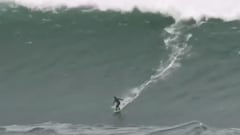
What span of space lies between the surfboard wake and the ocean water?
6cm

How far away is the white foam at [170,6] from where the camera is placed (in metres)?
43.5

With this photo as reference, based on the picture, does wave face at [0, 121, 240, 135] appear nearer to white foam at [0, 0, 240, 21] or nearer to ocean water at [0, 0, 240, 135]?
ocean water at [0, 0, 240, 135]

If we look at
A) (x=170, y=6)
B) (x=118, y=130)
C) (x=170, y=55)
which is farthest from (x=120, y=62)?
(x=118, y=130)

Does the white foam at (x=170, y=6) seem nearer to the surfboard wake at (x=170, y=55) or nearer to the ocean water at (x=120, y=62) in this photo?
the ocean water at (x=120, y=62)

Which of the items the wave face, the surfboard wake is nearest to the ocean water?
the surfboard wake

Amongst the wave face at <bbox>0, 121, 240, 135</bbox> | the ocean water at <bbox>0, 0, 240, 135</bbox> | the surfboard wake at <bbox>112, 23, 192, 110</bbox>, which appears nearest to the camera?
the wave face at <bbox>0, 121, 240, 135</bbox>

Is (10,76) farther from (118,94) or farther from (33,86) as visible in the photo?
(118,94)

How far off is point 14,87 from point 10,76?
1.53 meters

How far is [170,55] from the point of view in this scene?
39.8m

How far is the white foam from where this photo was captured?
4347cm

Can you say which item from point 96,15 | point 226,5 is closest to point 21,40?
point 96,15

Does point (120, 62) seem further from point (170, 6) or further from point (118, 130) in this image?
point (118, 130)

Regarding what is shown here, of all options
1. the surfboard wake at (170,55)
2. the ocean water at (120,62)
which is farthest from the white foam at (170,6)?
the surfboard wake at (170,55)

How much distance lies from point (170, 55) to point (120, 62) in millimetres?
3083
